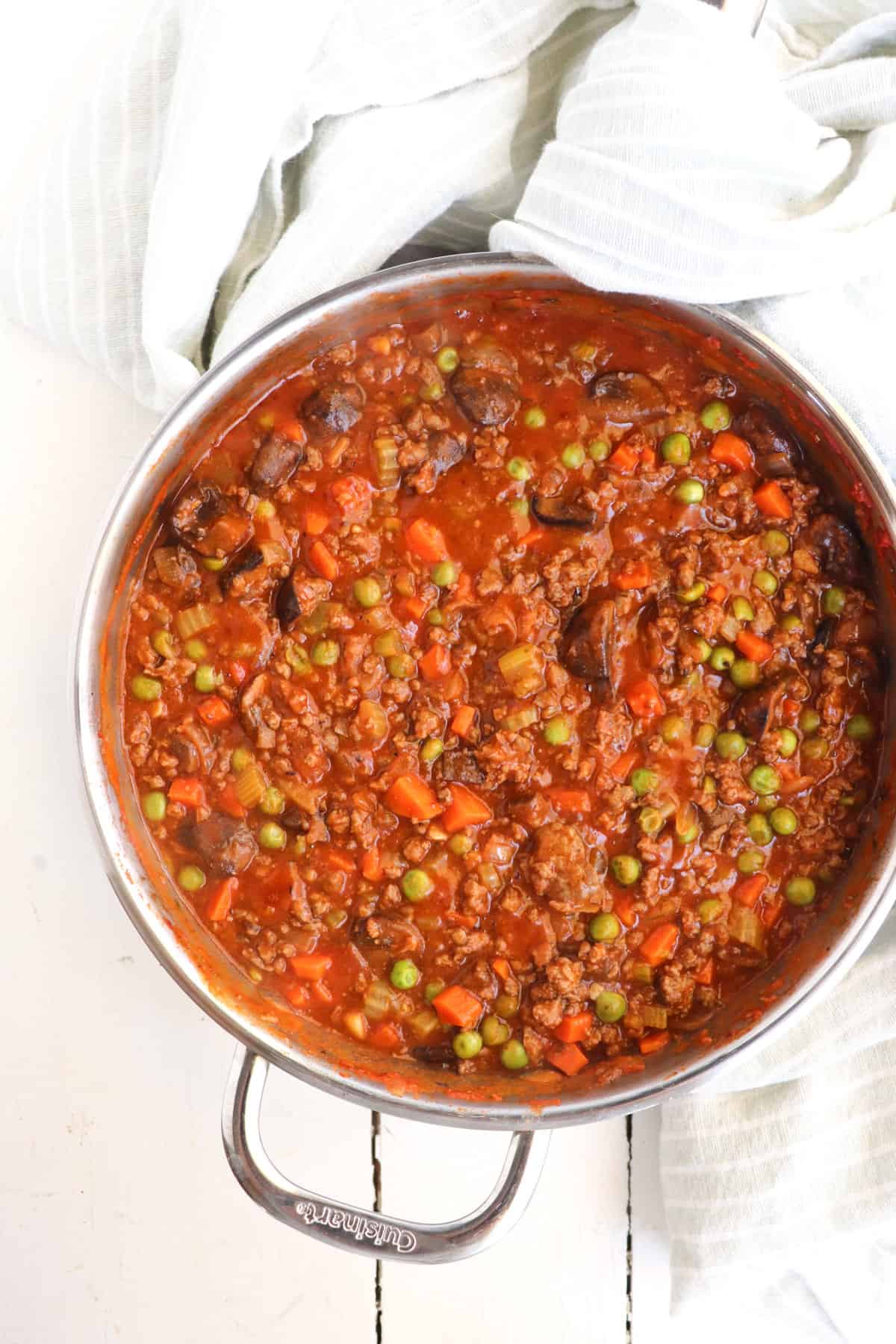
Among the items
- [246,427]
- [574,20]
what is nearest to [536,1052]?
[246,427]

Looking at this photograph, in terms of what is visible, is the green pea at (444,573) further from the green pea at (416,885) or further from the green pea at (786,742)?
the green pea at (786,742)

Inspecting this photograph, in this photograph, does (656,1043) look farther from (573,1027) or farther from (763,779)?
(763,779)

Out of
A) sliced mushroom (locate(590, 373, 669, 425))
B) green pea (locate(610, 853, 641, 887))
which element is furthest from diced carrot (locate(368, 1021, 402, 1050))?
sliced mushroom (locate(590, 373, 669, 425))

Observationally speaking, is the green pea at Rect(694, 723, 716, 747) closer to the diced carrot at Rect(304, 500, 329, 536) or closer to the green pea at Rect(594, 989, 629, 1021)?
the green pea at Rect(594, 989, 629, 1021)

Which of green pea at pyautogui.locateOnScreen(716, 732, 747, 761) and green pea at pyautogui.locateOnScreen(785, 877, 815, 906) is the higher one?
green pea at pyautogui.locateOnScreen(716, 732, 747, 761)

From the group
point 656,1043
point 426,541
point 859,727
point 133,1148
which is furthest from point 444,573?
point 133,1148

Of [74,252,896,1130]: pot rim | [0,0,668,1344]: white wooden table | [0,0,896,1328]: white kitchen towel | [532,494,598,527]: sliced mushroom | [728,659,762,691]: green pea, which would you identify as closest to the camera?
[0,0,896,1328]: white kitchen towel
